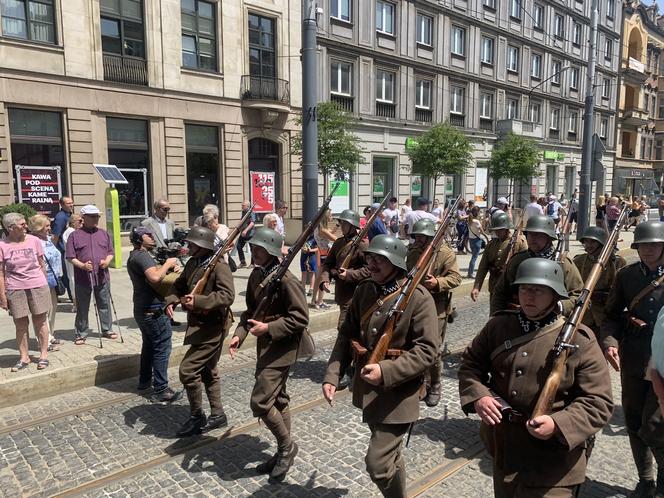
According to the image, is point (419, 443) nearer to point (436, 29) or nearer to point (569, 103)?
point (436, 29)

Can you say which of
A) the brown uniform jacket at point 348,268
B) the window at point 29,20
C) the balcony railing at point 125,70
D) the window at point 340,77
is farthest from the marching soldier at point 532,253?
the window at point 340,77

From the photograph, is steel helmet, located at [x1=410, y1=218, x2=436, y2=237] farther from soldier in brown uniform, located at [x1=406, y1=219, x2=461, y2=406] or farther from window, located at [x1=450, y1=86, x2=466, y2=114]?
window, located at [x1=450, y1=86, x2=466, y2=114]

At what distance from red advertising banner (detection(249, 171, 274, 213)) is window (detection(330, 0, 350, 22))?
25.5ft

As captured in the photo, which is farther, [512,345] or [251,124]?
[251,124]

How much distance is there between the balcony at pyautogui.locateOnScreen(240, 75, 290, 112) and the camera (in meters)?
19.4

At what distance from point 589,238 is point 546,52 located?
34.8 meters

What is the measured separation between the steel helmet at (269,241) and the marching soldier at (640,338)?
2776 mm

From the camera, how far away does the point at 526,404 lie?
8.66 ft

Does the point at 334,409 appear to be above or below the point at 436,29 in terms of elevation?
below

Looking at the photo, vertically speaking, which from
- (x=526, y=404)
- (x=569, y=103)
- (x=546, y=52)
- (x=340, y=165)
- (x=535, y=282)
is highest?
(x=546, y=52)

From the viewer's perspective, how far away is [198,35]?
59.5 feet

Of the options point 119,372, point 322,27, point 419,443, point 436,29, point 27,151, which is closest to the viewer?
point 419,443

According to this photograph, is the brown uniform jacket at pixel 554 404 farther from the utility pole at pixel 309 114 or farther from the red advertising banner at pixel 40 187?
the red advertising banner at pixel 40 187

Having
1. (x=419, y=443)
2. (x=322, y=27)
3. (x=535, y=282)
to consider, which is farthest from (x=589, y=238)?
(x=322, y=27)
